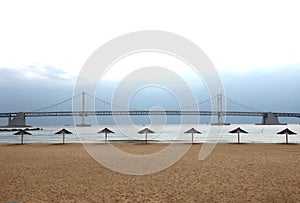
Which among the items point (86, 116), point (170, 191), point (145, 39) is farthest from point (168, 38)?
point (86, 116)

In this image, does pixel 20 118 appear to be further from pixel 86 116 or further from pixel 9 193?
pixel 9 193

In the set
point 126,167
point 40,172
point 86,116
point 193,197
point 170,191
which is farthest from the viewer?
point 86,116

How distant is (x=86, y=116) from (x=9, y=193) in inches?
2010

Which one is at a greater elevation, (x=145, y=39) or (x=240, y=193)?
(x=145, y=39)

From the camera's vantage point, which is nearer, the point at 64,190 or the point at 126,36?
the point at 64,190

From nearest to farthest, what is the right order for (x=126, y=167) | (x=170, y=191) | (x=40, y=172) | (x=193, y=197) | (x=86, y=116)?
(x=193, y=197) < (x=170, y=191) < (x=40, y=172) < (x=126, y=167) < (x=86, y=116)

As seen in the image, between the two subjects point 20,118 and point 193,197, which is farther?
point 20,118

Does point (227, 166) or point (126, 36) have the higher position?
point (126, 36)

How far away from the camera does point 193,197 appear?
6.23 metres

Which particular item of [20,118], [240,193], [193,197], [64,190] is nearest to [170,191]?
[193,197]

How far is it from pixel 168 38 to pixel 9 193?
6.75 meters

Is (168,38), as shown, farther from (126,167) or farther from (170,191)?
(170,191)

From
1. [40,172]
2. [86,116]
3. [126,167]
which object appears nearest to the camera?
[40,172]

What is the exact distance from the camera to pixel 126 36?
10.1 m
